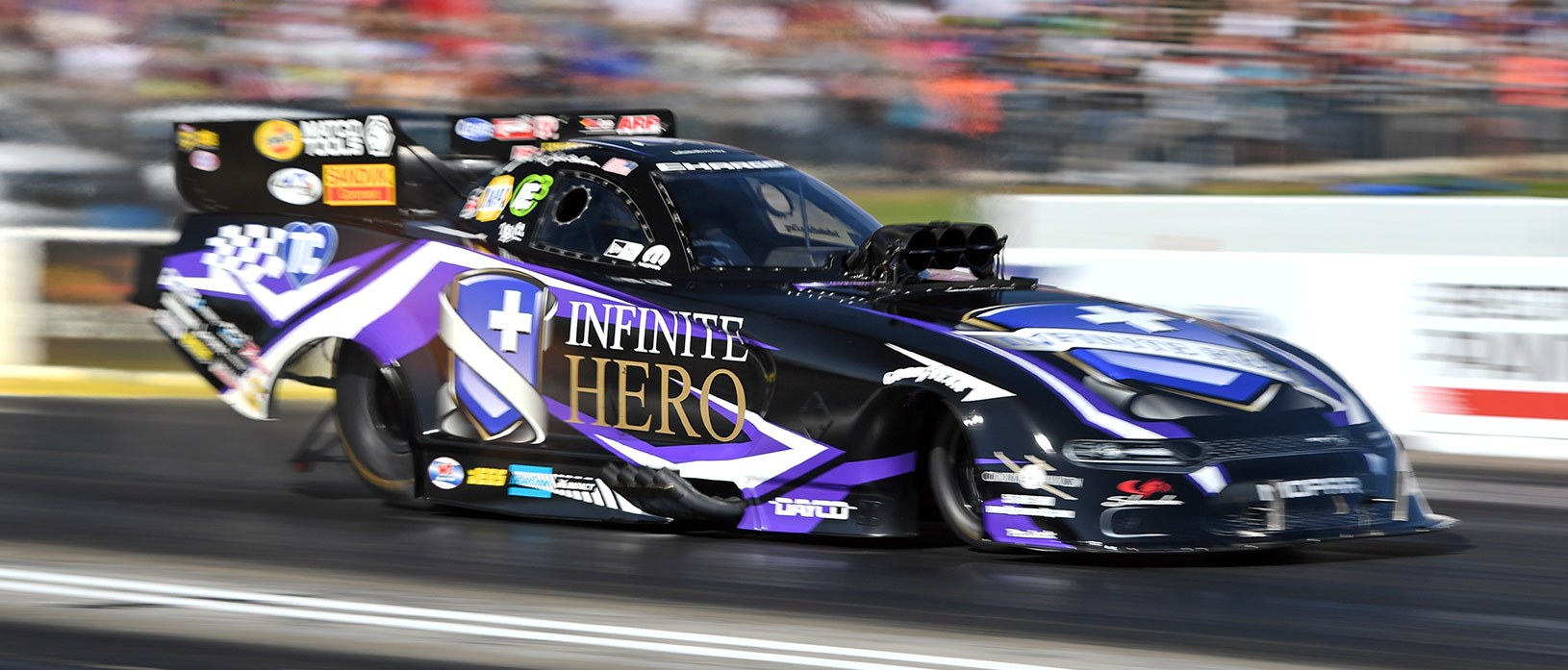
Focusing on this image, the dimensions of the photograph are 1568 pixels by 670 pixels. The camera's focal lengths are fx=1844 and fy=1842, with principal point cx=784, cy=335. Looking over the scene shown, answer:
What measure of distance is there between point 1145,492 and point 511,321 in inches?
94.9

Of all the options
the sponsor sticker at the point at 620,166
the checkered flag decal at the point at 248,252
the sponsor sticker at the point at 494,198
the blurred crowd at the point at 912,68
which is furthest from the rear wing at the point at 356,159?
the blurred crowd at the point at 912,68

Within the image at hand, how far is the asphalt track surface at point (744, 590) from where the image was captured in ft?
14.8

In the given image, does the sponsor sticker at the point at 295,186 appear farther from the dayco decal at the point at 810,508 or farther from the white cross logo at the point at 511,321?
the dayco decal at the point at 810,508

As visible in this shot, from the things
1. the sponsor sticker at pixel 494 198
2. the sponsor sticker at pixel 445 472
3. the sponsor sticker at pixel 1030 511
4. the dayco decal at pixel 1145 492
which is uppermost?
the sponsor sticker at pixel 494 198

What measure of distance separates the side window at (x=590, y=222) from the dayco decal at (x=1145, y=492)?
1936 millimetres

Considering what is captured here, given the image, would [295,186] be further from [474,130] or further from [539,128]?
[539,128]

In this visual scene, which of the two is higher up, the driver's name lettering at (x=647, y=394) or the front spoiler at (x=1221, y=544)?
the driver's name lettering at (x=647, y=394)

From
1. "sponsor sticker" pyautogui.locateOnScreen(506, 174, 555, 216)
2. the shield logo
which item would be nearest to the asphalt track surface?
the shield logo

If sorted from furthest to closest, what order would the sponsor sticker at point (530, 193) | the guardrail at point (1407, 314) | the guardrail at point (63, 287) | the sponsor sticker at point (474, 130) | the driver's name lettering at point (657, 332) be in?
the guardrail at point (63, 287), the guardrail at point (1407, 314), the sponsor sticker at point (474, 130), the sponsor sticker at point (530, 193), the driver's name lettering at point (657, 332)

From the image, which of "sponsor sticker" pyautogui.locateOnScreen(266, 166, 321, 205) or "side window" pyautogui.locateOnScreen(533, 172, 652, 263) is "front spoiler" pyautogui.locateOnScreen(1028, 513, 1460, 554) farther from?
"sponsor sticker" pyautogui.locateOnScreen(266, 166, 321, 205)

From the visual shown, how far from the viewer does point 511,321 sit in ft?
21.2

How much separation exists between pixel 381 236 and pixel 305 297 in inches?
18.4

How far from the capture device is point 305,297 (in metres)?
7.15

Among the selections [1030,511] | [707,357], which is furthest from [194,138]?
[1030,511]
